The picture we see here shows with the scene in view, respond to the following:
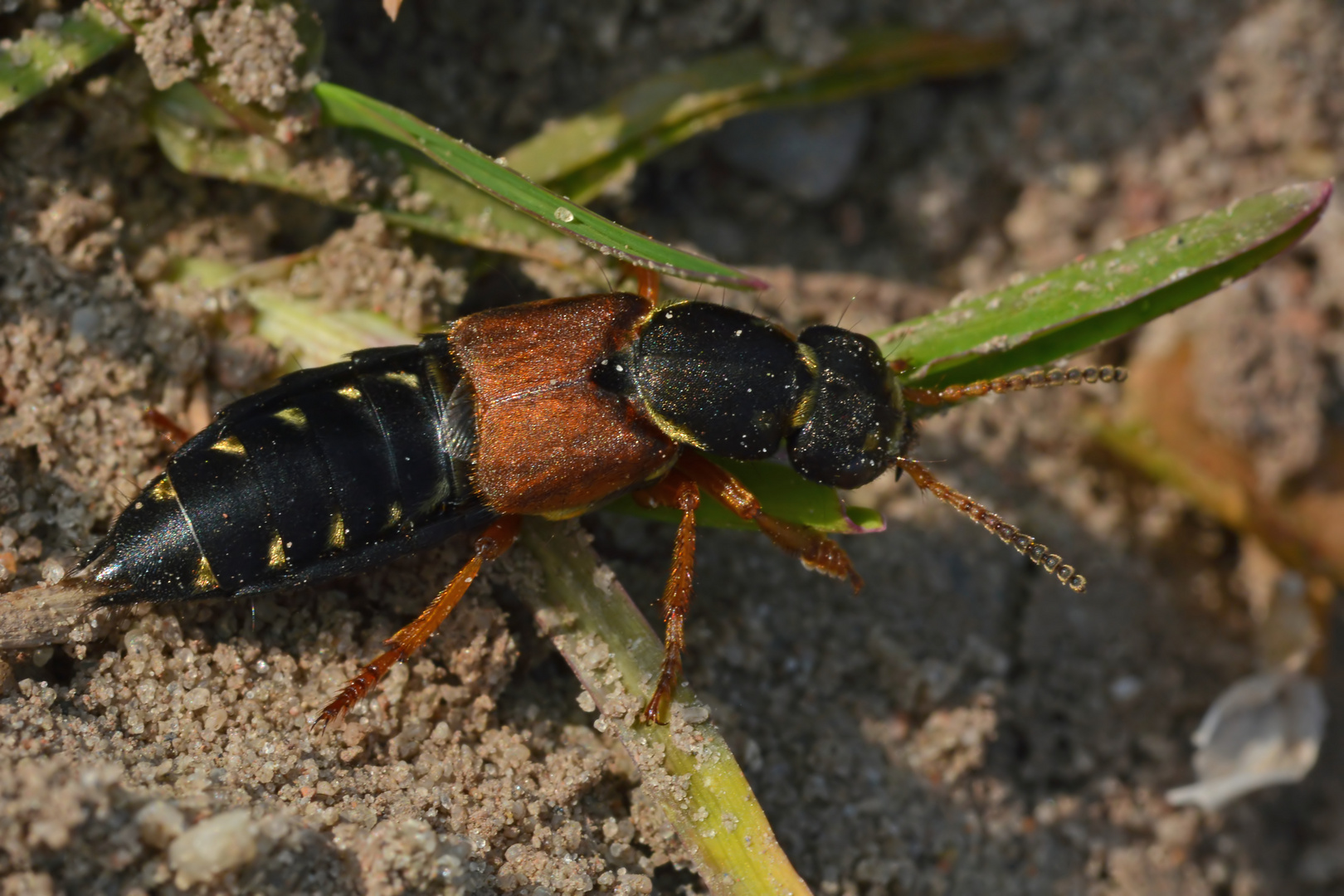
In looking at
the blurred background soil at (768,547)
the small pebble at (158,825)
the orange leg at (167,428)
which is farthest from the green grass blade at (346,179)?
the small pebble at (158,825)

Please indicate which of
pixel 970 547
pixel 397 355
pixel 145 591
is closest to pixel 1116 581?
pixel 970 547

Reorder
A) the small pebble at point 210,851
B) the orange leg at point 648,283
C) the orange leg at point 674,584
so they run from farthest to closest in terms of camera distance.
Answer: the orange leg at point 648,283
the orange leg at point 674,584
the small pebble at point 210,851

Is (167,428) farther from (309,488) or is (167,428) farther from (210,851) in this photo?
(210,851)

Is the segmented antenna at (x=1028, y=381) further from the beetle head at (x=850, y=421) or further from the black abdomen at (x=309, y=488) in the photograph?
the black abdomen at (x=309, y=488)

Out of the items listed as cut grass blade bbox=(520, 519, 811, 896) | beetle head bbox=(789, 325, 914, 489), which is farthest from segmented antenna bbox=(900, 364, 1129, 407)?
cut grass blade bbox=(520, 519, 811, 896)

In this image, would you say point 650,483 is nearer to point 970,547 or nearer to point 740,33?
point 970,547

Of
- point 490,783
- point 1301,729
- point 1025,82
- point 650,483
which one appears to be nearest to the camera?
point 490,783
